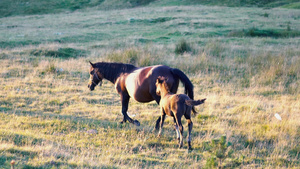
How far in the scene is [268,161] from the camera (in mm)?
6141

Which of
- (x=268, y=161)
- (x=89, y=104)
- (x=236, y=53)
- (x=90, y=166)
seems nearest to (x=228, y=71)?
(x=236, y=53)

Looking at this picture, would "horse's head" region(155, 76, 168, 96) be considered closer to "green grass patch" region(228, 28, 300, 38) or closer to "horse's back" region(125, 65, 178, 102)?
"horse's back" region(125, 65, 178, 102)

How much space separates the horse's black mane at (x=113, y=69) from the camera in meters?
Result: 8.52

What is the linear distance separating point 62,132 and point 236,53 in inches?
505

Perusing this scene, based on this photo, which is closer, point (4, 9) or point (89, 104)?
point (89, 104)

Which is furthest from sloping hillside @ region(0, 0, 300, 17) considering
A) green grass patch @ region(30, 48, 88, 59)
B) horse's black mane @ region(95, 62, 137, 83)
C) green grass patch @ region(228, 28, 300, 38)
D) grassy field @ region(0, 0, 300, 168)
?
horse's black mane @ region(95, 62, 137, 83)

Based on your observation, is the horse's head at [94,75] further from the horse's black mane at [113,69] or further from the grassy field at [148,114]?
the grassy field at [148,114]

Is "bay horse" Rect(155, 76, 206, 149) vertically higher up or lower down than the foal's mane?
lower down

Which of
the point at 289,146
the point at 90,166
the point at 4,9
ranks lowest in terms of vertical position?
the point at 289,146

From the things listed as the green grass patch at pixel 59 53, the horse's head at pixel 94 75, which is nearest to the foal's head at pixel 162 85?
the horse's head at pixel 94 75

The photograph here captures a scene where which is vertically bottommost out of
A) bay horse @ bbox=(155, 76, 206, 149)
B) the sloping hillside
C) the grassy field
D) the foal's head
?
the grassy field

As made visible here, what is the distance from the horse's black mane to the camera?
852 centimetres

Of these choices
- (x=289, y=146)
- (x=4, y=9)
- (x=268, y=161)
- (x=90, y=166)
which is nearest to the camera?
(x=90, y=166)

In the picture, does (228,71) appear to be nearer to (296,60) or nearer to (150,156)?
(296,60)
